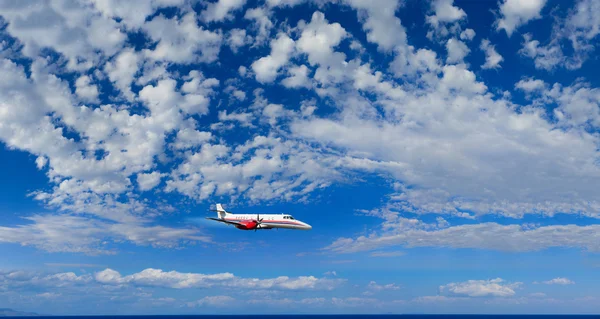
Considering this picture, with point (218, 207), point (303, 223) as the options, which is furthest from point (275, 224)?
point (218, 207)

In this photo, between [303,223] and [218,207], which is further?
[218,207]

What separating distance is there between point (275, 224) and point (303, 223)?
9.49m

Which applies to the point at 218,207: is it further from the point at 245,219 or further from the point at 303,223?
the point at 303,223

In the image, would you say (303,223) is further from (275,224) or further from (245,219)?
(245,219)

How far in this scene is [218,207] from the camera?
525 feet

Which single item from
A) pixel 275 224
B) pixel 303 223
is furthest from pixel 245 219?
pixel 303 223

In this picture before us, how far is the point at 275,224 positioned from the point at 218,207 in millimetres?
25320

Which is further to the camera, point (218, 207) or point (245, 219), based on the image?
point (218, 207)

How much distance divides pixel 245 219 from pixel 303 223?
1998 centimetres

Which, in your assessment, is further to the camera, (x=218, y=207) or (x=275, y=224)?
(x=218, y=207)

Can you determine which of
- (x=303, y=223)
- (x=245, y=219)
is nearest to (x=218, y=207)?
(x=245, y=219)

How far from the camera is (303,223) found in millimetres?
146250

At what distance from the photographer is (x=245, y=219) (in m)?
149
